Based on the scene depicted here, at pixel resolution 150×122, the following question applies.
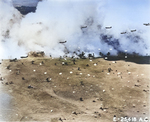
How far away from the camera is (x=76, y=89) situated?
8.57 meters

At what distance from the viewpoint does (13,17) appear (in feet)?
47.2

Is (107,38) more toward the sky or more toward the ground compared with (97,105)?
more toward the sky

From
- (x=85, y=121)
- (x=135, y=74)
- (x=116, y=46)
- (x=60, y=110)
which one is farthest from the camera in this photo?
(x=116, y=46)

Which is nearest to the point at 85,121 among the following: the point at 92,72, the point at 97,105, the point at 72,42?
the point at 97,105

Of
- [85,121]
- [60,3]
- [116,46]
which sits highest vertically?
[60,3]

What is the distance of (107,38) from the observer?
14.2 metres

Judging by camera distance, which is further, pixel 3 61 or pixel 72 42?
pixel 72 42

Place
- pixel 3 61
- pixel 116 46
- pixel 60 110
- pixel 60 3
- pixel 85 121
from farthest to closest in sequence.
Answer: pixel 60 3 → pixel 116 46 → pixel 3 61 → pixel 60 110 → pixel 85 121

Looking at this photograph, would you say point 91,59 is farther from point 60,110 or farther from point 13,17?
point 13,17

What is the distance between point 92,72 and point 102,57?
2551mm

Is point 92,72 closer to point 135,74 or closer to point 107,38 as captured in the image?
point 135,74

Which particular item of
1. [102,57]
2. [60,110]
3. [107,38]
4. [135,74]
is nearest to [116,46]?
[107,38]

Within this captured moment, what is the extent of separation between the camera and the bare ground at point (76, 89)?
695cm

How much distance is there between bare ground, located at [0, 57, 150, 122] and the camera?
6953 mm
